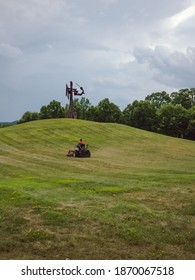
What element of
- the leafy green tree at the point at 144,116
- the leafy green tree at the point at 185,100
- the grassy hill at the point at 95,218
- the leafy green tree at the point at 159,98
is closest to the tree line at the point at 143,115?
the leafy green tree at the point at 144,116

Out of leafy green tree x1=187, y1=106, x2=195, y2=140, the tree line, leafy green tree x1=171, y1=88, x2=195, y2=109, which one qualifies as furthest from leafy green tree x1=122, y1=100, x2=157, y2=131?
leafy green tree x1=171, y1=88, x2=195, y2=109

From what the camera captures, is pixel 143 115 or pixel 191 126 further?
pixel 143 115

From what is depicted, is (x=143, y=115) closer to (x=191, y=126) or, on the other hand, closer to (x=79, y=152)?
(x=191, y=126)

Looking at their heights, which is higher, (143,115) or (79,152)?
(143,115)

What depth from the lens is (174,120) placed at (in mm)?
87688

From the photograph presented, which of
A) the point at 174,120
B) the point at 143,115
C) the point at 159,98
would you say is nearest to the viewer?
the point at 174,120

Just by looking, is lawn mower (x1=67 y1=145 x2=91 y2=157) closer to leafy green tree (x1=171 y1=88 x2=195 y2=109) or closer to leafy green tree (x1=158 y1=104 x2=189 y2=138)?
leafy green tree (x1=158 y1=104 x2=189 y2=138)

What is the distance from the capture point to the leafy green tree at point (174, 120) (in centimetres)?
8788

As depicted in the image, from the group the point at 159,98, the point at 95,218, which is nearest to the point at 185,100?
the point at 159,98

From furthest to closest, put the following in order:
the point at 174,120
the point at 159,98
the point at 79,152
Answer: the point at 159,98 < the point at 174,120 < the point at 79,152

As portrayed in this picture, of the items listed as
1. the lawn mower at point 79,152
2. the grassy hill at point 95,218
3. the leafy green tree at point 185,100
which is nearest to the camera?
the grassy hill at point 95,218

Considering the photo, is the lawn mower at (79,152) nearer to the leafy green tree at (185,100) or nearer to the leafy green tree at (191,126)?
the leafy green tree at (191,126)

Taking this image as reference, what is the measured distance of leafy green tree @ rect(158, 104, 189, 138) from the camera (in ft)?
288

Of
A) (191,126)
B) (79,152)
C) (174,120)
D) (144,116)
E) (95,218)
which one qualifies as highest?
(144,116)
